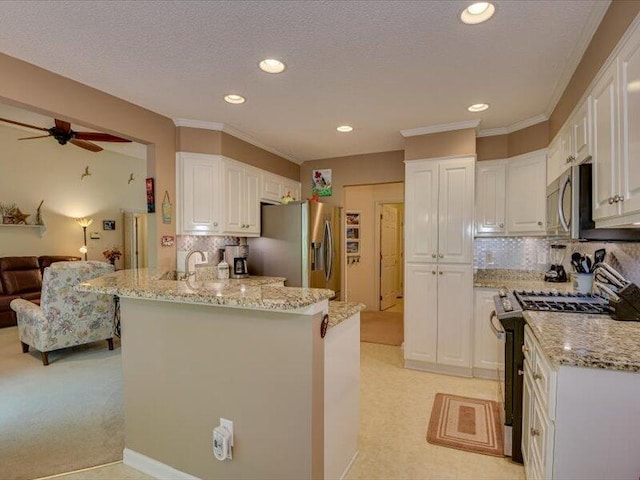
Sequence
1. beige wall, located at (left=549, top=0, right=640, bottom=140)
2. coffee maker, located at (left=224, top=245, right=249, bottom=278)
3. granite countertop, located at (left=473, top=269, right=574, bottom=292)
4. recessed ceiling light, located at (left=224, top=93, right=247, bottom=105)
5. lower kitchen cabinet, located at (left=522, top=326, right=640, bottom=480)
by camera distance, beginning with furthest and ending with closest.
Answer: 1. coffee maker, located at (left=224, top=245, right=249, bottom=278)
2. granite countertop, located at (left=473, top=269, right=574, bottom=292)
3. recessed ceiling light, located at (left=224, top=93, right=247, bottom=105)
4. beige wall, located at (left=549, top=0, right=640, bottom=140)
5. lower kitchen cabinet, located at (left=522, top=326, right=640, bottom=480)

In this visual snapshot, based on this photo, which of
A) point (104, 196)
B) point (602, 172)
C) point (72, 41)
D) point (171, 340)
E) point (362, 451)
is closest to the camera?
point (602, 172)

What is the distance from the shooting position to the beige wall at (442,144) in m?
3.36

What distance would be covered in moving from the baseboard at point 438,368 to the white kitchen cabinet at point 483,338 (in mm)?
87

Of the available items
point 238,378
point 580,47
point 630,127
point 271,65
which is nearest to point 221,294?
point 238,378

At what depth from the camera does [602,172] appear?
169cm

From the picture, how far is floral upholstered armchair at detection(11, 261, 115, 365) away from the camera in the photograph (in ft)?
11.9

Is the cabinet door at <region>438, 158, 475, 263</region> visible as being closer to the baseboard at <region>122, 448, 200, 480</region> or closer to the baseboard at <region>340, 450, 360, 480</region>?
the baseboard at <region>340, 450, 360, 480</region>

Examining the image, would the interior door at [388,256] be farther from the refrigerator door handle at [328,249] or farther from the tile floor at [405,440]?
the tile floor at [405,440]

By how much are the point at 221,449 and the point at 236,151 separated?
291 cm

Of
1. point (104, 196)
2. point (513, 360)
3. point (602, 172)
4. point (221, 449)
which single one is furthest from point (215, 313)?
point (104, 196)

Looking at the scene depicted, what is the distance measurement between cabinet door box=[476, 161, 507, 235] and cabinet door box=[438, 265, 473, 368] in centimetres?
59

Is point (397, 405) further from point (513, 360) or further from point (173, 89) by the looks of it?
point (173, 89)

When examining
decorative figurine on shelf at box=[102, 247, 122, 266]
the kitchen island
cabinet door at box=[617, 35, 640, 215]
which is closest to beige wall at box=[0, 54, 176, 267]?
the kitchen island

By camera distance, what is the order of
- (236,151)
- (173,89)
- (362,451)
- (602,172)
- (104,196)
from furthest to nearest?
1. (104,196)
2. (236,151)
3. (173,89)
4. (362,451)
5. (602,172)
